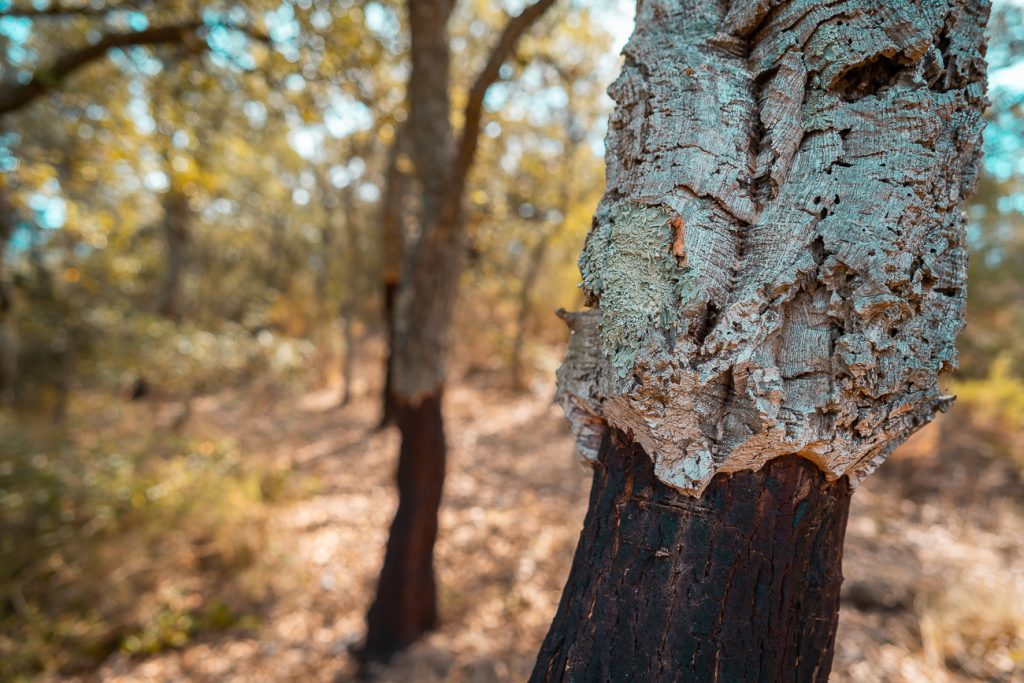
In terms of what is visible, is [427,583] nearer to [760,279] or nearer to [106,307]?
[760,279]

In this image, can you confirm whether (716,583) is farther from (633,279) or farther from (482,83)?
(482,83)

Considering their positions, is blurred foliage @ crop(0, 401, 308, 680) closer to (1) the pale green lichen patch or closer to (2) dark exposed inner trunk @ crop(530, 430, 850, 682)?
(2) dark exposed inner trunk @ crop(530, 430, 850, 682)

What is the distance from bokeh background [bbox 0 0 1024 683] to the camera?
11.4 feet

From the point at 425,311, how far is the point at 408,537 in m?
1.51

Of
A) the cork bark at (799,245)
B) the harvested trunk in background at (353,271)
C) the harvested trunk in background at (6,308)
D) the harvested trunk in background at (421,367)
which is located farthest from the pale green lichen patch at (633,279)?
the harvested trunk in background at (353,271)

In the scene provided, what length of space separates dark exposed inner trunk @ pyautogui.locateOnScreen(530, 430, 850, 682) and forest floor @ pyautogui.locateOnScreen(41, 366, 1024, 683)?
258 cm

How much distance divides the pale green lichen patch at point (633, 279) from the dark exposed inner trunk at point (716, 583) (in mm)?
249

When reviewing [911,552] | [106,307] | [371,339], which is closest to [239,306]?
[371,339]

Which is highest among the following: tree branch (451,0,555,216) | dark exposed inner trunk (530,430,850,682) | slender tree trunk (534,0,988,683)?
tree branch (451,0,555,216)

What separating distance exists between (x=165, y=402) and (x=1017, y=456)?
13.9 meters

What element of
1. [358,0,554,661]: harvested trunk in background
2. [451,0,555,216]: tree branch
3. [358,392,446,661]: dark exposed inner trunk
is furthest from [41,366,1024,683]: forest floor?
[451,0,555,216]: tree branch

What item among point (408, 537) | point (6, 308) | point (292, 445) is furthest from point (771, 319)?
point (292, 445)

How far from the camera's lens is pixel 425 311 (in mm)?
3207

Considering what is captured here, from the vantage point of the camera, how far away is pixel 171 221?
1020cm
